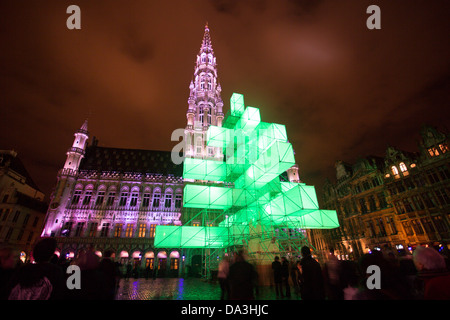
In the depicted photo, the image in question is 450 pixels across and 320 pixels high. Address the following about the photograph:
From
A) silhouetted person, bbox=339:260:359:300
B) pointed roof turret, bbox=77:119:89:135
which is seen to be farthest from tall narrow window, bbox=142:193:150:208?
silhouetted person, bbox=339:260:359:300

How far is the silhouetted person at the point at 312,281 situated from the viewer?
4.85m

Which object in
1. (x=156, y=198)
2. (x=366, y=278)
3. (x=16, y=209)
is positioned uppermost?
(x=156, y=198)

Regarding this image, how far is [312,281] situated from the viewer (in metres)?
4.91

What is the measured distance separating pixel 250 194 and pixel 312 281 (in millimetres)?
13440

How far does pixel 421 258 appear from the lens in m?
2.83

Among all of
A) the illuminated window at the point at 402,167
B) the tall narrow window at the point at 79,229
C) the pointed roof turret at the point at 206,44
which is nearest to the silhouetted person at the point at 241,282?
the illuminated window at the point at 402,167

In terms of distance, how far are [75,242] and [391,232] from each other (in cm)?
4436

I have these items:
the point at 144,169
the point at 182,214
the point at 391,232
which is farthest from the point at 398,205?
the point at 144,169

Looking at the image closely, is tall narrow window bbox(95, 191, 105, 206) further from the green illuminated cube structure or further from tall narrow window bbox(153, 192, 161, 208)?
the green illuminated cube structure

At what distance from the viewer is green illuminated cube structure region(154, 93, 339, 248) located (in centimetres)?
1527

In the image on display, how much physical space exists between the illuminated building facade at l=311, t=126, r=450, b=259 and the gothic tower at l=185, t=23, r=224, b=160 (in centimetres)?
2439

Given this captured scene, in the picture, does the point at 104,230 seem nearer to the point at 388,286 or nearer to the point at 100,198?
the point at 100,198

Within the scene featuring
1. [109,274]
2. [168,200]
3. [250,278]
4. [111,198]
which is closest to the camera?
[250,278]

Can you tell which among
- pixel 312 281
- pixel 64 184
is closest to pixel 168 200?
pixel 64 184
